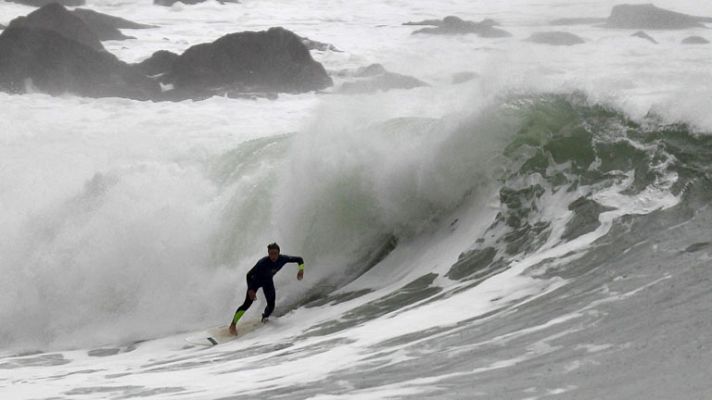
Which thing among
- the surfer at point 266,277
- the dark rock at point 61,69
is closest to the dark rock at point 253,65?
the dark rock at point 61,69

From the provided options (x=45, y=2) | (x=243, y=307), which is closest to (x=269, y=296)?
(x=243, y=307)

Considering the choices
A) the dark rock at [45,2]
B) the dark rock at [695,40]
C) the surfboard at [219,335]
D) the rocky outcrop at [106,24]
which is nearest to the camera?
the surfboard at [219,335]

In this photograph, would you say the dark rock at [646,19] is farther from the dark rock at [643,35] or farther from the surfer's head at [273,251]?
the surfer's head at [273,251]

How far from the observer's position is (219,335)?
34.9 feet

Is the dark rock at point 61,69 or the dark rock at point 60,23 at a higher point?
the dark rock at point 60,23

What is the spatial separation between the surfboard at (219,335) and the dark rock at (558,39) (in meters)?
31.2

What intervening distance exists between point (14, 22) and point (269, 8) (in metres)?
14.5

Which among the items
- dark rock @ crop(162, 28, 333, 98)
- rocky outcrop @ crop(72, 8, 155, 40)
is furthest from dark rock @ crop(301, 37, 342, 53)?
rocky outcrop @ crop(72, 8, 155, 40)

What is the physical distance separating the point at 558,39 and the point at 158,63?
56.0ft

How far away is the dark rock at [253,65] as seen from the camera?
31.0 m

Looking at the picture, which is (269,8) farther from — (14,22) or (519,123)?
(519,123)

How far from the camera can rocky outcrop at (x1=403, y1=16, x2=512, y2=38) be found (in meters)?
41.8

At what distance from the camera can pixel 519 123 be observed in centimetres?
1266

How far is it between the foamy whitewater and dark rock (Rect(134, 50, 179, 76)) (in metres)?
13.1
